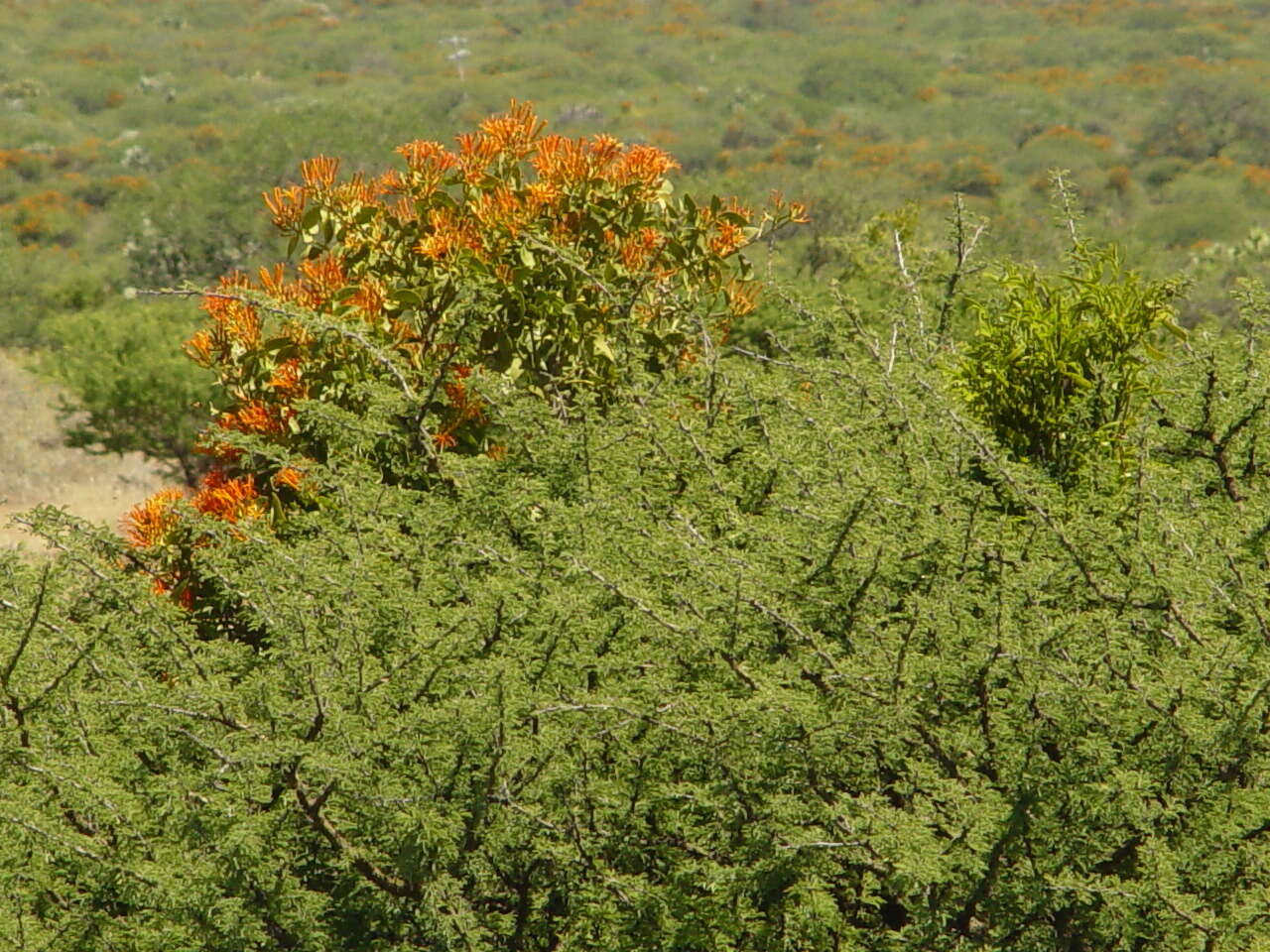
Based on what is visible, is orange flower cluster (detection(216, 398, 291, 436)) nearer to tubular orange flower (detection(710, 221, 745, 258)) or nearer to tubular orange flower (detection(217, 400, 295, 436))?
tubular orange flower (detection(217, 400, 295, 436))

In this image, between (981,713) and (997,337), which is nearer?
(981,713)

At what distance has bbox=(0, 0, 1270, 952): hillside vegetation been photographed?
2.93 metres

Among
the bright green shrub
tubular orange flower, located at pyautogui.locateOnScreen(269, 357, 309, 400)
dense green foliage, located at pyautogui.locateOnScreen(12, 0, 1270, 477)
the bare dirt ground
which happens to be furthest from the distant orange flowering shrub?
dense green foliage, located at pyautogui.locateOnScreen(12, 0, 1270, 477)

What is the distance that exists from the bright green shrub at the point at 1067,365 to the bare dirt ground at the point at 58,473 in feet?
41.1

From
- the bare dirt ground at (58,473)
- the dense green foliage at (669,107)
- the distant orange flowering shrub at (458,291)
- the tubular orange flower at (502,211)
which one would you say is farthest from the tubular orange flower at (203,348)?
the dense green foliage at (669,107)

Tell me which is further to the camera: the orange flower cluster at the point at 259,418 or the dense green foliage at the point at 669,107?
the dense green foliage at the point at 669,107

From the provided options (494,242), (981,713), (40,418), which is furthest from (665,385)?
(40,418)

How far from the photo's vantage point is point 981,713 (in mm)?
3092

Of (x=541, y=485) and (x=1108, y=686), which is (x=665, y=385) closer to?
(x=541, y=485)

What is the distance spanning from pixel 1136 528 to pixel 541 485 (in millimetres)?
1553

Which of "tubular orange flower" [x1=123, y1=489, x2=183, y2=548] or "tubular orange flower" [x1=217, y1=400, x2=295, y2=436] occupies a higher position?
"tubular orange flower" [x1=217, y1=400, x2=295, y2=436]

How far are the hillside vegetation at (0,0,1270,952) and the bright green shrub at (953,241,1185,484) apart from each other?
14 millimetres

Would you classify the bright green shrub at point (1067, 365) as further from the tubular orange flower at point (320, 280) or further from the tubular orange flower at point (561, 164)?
the tubular orange flower at point (320, 280)

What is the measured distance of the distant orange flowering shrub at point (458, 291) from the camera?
16.5ft
